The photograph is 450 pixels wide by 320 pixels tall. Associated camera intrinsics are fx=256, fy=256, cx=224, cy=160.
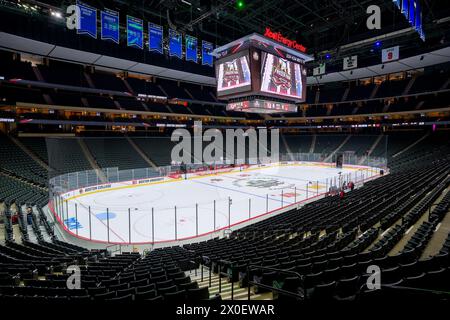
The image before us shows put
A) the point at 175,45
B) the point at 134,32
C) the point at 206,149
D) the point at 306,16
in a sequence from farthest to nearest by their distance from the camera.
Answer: the point at 206,149 < the point at 306,16 < the point at 175,45 < the point at 134,32

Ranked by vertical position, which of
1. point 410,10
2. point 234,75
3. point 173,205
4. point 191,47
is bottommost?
point 173,205

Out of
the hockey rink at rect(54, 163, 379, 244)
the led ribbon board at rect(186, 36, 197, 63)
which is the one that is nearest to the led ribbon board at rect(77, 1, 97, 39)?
the led ribbon board at rect(186, 36, 197, 63)

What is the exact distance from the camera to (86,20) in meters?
21.9

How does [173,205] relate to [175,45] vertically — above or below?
below

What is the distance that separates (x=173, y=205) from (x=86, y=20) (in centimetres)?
1743

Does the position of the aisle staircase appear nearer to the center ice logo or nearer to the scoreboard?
the scoreboard

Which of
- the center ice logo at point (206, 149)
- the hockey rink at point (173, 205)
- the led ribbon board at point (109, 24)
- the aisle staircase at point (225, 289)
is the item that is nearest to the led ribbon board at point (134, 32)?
the led ribbon board at point (109, 24)

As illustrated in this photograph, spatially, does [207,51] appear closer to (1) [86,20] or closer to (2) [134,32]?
(2) [134,32]

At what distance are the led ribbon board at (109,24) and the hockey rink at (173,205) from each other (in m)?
14.1

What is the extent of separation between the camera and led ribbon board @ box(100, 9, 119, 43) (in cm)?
2278

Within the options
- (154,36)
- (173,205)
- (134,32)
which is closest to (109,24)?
(134,32)

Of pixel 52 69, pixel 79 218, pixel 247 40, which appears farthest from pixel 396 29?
pixel 52 69

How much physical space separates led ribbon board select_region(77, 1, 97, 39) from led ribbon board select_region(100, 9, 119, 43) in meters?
0.79
